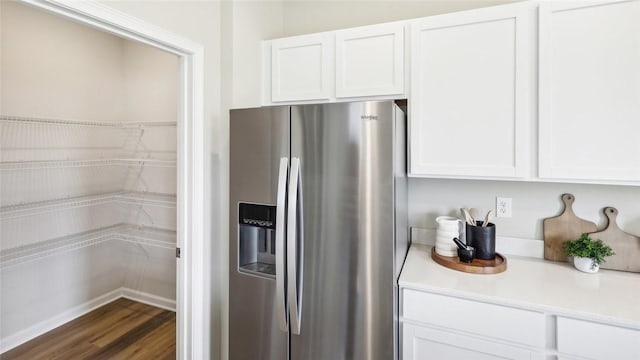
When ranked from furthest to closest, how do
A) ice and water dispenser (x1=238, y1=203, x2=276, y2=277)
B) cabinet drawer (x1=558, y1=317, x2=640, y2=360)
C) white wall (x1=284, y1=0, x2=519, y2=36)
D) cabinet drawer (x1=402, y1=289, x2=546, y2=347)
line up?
1. white wall (x1=284, y1=0, x2=519, y2=36)
2. ice and water dispenser (x1=238, y1=203, x2=276, y2=277)
3. cabinet drawer (x1=402, y1=289, x2=546, y2=347)
4. cabinet drawer (x1=558, y1=317, x2=640, y2=360)

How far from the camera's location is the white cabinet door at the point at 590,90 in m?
1.35

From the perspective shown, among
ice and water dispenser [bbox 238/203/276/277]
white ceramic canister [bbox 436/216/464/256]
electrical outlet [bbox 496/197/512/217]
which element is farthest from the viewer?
electrical outlet [bbox 496/197/512/217]

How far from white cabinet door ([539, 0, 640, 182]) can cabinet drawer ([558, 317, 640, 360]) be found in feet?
2.09

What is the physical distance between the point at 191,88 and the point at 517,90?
5.41 ft

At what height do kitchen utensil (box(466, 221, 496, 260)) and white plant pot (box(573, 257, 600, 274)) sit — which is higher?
kitchen utensil (box(466, 221, 496, 260))

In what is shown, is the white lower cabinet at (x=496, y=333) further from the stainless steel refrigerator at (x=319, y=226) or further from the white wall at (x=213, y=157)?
the white wall at (x=213, y=157)

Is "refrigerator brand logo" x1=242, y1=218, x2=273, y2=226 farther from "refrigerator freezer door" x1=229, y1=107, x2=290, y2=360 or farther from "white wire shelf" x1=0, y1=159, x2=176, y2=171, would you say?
"white wire shelf" x1=0, y1=159, x2=176, y2=171

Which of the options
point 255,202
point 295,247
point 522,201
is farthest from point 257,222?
point 522,201

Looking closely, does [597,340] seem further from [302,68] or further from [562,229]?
[302,68]

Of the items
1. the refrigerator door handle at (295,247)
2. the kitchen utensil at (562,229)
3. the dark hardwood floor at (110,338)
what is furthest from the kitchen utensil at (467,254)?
the dark hardwood floor at (110,338)

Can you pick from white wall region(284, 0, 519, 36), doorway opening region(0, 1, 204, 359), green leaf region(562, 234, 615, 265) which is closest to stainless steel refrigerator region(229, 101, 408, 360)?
doorway opening region(0, 1, 204, 359)

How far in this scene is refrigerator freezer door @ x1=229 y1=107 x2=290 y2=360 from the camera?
1.42m

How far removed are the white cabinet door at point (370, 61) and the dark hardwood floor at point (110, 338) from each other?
2.30 metres

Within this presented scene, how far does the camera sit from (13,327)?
2.27 metres
